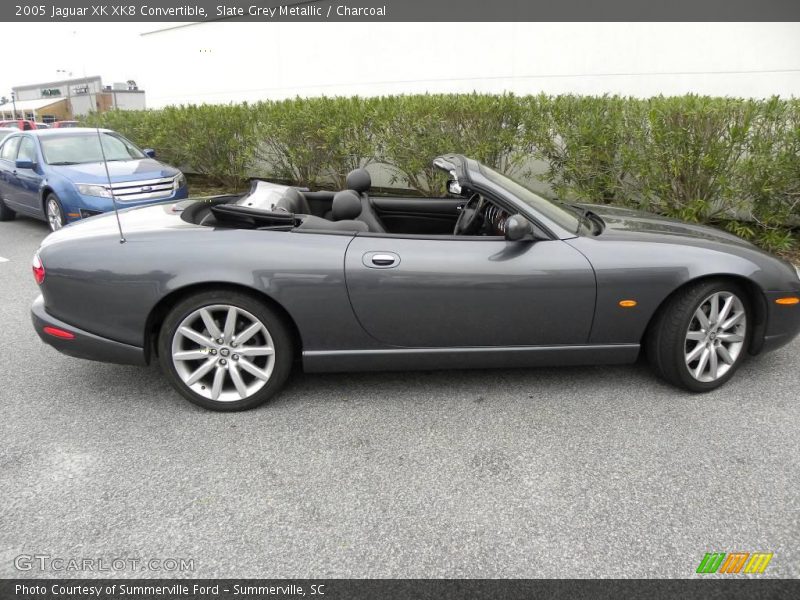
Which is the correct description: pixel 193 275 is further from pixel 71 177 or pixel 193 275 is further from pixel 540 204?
pixel 71 177

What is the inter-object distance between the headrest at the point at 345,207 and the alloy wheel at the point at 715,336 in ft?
6.46

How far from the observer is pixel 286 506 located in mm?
2432

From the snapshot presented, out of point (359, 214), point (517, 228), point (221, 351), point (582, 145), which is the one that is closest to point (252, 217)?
point (359, 214)

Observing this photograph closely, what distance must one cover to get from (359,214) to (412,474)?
1604 millimetres

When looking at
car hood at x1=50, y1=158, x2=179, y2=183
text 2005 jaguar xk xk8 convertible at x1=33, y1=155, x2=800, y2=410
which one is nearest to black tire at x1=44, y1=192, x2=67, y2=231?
car hood at x1=50, y1=158, x2=179, y2=183

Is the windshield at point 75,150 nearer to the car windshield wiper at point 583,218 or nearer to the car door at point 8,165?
the car door at point 8,165

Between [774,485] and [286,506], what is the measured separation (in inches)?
81.7

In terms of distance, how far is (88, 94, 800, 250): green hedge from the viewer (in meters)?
6.18

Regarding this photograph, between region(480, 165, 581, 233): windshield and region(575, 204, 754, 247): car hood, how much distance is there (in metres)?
0.19

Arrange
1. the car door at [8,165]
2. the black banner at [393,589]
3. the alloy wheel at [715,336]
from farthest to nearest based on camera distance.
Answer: the car door at [8,165] → the alloy wheel at [715,336] → the black banner at [393,589]

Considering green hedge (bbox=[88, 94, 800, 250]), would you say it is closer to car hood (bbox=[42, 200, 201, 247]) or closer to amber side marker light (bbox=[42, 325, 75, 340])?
car hood (bbox=[42, 200, 201, 247])

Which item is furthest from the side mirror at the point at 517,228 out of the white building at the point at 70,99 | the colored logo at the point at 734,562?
the white building at the point at 70,99

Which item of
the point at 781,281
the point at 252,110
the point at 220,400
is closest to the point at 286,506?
the point at 220,400

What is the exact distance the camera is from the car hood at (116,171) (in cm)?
765
